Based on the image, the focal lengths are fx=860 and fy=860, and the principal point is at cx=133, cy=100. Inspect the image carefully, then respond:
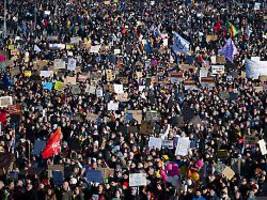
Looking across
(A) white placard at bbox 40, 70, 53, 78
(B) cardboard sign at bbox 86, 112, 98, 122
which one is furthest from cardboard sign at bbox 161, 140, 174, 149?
(A) white placard at bbox 40, 70, 53, 78

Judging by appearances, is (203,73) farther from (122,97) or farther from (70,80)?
(70,80)

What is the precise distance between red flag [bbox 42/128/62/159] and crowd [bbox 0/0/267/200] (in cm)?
15

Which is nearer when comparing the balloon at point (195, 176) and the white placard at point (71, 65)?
the balloon at point (195, 176)

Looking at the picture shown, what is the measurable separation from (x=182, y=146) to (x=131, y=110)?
4.04 meters

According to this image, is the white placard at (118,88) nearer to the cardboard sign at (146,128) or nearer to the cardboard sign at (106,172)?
the cardboard sign at (146,128)

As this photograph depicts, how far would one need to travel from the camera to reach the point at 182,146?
1928cm

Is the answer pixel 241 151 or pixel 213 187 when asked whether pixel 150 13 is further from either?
pixel 213 187

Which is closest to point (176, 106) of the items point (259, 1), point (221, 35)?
point (221, 35)

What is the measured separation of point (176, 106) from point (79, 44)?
409 inches

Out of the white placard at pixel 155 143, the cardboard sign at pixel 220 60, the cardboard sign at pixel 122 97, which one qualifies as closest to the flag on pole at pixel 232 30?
the cardboard sign at pixel 220 60

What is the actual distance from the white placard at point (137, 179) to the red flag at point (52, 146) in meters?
2.85

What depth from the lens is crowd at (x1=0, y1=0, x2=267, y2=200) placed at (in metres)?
17.2

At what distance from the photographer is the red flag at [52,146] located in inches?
750

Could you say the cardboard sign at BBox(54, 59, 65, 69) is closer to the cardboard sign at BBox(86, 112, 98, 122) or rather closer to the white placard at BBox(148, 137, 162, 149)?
the cardboard sign at BBox(86, 112, 98, 122)
